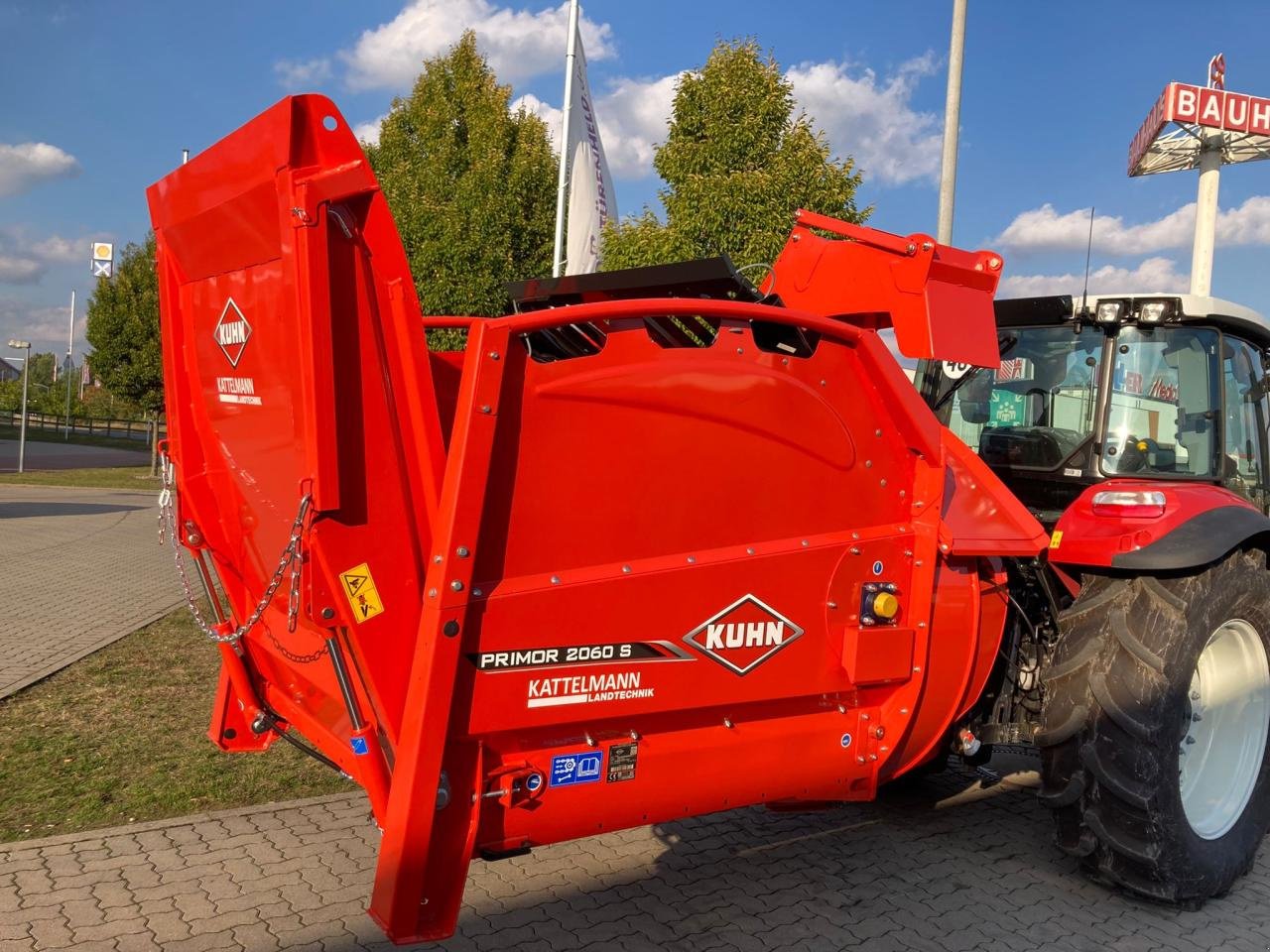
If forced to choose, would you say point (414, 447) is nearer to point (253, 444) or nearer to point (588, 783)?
point (253, 444)

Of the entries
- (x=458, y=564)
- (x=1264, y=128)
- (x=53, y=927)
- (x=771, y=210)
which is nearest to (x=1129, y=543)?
(x=458, y=564)

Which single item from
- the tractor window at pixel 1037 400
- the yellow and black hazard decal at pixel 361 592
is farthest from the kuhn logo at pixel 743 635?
the tractor window at pixel 1037 400

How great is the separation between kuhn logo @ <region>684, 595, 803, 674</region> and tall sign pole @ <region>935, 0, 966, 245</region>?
20.9 ft

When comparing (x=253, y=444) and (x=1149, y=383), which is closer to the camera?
(x=253, y=444)

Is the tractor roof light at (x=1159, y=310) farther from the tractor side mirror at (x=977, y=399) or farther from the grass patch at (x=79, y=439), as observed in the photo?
the grass patch at (x=79, y=439)

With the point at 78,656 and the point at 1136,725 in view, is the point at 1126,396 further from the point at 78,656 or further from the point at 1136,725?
the point at 78,656

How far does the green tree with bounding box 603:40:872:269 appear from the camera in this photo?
31.5 ft

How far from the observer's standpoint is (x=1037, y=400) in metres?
4.57

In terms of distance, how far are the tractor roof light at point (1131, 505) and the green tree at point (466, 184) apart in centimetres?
1061

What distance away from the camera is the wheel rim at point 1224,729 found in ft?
13.4

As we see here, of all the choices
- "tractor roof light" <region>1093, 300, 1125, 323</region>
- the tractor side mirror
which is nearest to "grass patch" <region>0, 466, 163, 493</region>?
the tractor side mirror

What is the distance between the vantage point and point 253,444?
116 inches

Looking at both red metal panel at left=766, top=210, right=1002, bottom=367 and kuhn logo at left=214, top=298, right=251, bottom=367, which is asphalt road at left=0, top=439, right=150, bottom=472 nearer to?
kuhn logo at left=214, top=298, right=251, bottom=367

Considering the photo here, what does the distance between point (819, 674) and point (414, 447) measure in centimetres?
143
